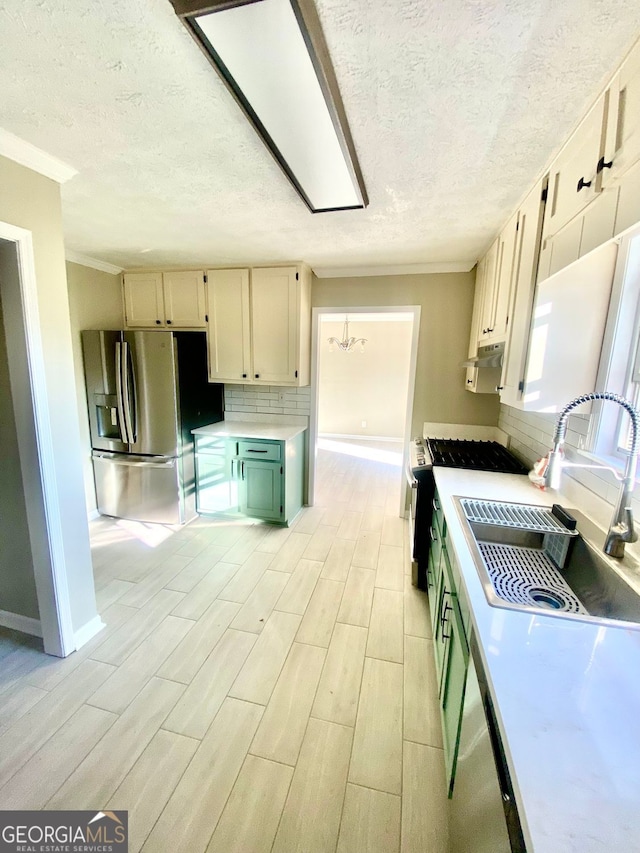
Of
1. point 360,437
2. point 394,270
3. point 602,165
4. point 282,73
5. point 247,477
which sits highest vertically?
point 394,270

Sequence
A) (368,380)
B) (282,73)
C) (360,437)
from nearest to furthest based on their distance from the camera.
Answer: (282,73) < (368,380) < (360,437)

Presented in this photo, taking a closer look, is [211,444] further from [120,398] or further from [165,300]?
[165,300]

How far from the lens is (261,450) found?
305cm

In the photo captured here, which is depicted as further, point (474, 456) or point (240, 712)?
point (474, 456)

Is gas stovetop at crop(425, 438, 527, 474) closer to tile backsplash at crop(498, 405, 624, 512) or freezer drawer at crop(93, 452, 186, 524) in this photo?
tile backsplash at crop(498, 405, 624, 512)

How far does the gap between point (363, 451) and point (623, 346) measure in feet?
16.2

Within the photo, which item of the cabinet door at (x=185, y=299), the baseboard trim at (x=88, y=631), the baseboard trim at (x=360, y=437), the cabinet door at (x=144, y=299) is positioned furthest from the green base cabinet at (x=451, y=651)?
the baseboard trim at (x=360, y=437)

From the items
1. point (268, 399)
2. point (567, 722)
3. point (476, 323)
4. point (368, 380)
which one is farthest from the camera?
point (368, 380)

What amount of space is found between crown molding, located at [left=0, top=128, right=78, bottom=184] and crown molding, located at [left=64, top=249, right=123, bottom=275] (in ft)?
5.12

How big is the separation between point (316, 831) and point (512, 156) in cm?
263

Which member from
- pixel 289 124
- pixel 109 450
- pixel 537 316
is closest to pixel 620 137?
pixel 537 316

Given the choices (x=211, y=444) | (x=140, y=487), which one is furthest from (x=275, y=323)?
(x=140, y=487)

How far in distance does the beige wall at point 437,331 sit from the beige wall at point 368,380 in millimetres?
3282

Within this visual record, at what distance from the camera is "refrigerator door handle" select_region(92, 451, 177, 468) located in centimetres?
303
